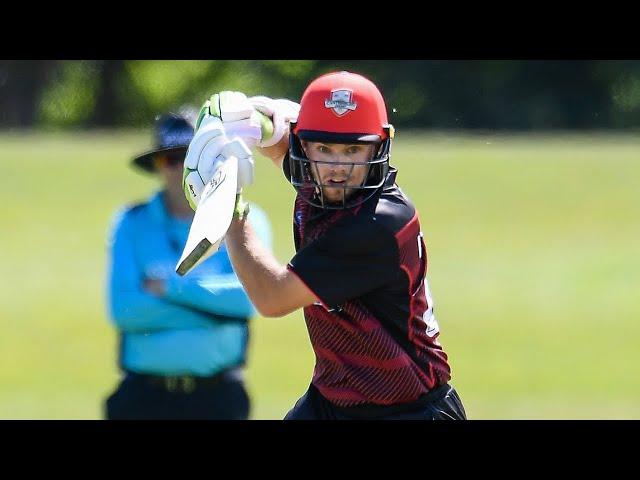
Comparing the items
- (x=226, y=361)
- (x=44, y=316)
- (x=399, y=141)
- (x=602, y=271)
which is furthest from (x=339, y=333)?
(x=399, y=141)

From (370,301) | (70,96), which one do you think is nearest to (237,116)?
(370,301)

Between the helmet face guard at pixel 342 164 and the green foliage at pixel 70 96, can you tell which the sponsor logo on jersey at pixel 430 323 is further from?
the green foliage at pixel 70 96

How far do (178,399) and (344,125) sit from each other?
2181 millimetres

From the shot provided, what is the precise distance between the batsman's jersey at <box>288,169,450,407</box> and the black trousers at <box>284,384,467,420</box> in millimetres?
29

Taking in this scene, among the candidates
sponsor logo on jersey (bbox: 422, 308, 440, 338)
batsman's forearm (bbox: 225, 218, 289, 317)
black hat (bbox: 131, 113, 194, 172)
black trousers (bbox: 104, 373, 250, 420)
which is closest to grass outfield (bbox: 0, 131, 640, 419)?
black trousers (bbox: 104, 373, 250, 420)

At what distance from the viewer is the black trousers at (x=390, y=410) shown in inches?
167

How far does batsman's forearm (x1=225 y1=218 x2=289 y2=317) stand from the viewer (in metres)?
4.05

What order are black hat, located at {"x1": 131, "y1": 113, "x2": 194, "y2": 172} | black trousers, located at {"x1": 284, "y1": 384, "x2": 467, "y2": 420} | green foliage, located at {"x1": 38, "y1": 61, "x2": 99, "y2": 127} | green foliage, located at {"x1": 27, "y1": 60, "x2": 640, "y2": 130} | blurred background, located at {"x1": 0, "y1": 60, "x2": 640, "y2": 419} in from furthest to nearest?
green foliage, located at {"x1": 38, "y1": 61, "x2": 99, "y2": 127} → green foliage, located at {"x1": 27, "y1": 60, "x2": 640, "y2": 130} → blurred background, located at {"x1": 0, "y1": 60, "x2": 640, "y2": 419} → black hat, located at {"x1": 131, "y1": 113, "x2": 194, "y2": 172} → black trousers, located at {"x1": 284, "y1": 384, "x2": 467, "y2": 420}

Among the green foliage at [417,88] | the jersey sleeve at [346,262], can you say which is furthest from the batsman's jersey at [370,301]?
the green foliage at [417,88]

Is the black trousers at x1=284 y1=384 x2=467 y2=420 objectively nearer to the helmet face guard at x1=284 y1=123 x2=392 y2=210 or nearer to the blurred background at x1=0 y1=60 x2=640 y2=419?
the helmet face guard at x1=284 y1=123 x2=392 y2=210

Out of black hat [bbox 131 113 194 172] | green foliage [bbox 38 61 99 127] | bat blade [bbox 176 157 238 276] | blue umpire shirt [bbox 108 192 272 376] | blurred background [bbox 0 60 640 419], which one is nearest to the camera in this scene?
bat blade [bbox 176 157 238 276]

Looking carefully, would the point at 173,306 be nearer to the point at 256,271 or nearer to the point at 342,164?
the point at 256,271

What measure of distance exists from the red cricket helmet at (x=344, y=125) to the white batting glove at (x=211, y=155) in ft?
0.63

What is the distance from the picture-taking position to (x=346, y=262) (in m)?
4.08
